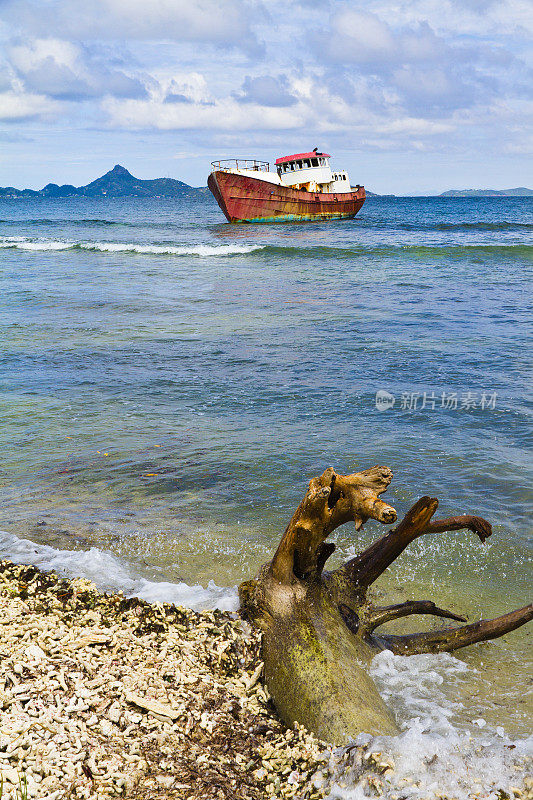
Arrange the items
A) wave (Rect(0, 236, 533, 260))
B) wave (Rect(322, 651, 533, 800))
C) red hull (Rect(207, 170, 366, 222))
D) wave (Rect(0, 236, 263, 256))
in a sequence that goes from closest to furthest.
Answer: wave (Rect(322, 651, 533, 800)) → wave (Rect(0, 236, 533, 260)) → wave (Rect(0, 236, 263, 256)) → red hull (Rect(207, 170, 366, 222))

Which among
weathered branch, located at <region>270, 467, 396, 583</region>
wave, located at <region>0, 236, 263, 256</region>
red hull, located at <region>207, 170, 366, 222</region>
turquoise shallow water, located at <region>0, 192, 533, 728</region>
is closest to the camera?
weathered branch, located at <region>270, 467, 396, 583</region>

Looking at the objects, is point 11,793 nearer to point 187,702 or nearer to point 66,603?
point 187,702

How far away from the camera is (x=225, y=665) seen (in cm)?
392

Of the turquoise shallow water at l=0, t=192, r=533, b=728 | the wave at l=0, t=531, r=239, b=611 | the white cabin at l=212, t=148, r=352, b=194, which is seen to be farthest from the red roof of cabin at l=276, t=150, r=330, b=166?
the wave at l=0, t=531, r=239, b=611

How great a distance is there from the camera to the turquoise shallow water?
231 inches

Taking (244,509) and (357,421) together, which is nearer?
(244,509)

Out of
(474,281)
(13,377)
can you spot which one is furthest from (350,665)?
(474,281)

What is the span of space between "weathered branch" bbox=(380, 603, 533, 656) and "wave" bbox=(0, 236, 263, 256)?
31.3 m

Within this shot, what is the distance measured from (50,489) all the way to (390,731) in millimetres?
4620

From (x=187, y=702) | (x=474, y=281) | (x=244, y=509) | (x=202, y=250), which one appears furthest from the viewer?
(x=202, y=250)

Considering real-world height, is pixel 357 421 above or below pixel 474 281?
below

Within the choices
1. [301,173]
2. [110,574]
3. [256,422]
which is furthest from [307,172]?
[110,574]

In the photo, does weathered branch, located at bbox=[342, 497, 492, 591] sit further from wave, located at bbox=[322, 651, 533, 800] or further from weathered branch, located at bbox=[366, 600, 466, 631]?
wave, located at bbox=[322, 651, 533, 800]

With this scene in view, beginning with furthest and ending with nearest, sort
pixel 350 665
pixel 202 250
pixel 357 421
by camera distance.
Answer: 1. pixel 202 250
2. pixel 357 421
3. pixel 350 665
